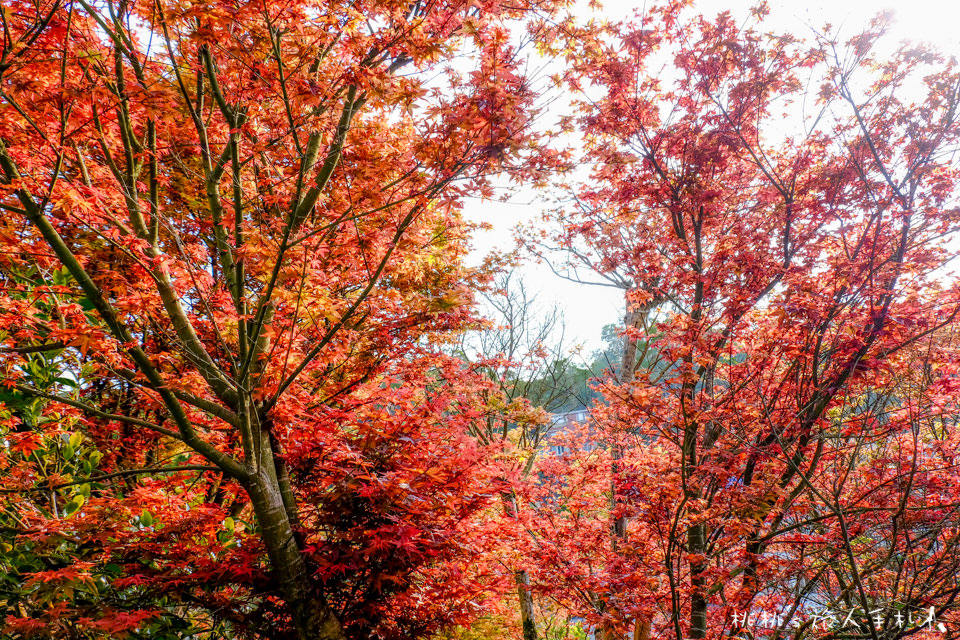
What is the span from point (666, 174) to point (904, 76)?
182cm

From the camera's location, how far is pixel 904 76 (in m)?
3.63

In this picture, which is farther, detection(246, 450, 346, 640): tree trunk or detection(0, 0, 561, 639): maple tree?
detection(246, 450, 346, 640): tree trunk

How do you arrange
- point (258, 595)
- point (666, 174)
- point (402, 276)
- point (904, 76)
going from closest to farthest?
point (258, 595), point (904, 76), point (666, 174), point (402, 276)

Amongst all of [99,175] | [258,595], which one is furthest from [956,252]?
[99,175]

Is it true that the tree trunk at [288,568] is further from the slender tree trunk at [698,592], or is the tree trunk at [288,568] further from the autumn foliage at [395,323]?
the slender tree trunk at [698,592]

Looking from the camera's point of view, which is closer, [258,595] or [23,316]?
[23,316]

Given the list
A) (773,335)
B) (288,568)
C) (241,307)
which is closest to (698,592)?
(773,335)

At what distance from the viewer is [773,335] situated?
151 inches

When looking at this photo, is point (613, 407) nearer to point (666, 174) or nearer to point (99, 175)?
point (666, 174)

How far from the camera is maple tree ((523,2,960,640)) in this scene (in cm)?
343

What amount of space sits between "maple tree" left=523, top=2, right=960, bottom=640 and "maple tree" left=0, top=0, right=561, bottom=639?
138 centimetres

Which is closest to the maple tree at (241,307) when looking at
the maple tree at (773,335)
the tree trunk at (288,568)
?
the tree trunk at (288,568)

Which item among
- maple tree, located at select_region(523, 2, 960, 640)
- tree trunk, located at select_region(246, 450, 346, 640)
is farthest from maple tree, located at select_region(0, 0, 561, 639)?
maple tree, located at select_region(523, 2, 960, 640)

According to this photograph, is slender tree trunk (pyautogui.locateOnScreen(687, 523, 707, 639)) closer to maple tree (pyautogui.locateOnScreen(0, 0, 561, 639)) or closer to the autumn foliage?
the autumn foliage
